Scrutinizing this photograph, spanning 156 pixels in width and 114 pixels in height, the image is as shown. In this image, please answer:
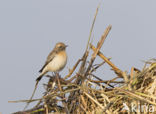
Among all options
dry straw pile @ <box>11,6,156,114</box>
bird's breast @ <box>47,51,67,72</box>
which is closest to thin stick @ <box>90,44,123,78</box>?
dry straw pile @ <box>11,6,156,114</box>

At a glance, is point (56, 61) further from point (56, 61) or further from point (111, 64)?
point (111, 64)

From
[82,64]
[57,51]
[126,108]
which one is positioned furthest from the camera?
[57,51]

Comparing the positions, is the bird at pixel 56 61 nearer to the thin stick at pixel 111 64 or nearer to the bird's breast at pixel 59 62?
the bird's breast at pixel 59 62

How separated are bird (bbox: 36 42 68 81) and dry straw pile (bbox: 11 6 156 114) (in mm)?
2893

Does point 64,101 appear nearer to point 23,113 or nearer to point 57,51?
point 23,113

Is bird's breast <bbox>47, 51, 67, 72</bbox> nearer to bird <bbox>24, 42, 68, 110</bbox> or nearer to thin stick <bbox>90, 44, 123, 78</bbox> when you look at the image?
bird <bbox>24, 42, 68, 110</bbox>

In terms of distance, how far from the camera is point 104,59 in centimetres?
582

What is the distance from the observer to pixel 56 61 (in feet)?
28.6

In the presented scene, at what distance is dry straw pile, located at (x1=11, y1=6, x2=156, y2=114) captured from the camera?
5223 mm

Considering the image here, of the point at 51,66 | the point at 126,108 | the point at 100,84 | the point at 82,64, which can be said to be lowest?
the point at 126,108

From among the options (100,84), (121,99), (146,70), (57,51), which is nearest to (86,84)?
(100,84)

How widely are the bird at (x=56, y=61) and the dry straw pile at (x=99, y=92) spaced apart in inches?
114

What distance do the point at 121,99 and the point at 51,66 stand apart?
379 cm

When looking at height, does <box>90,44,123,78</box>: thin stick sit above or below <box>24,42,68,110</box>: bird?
below
